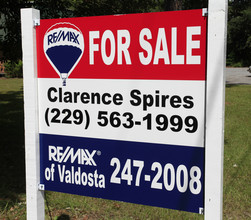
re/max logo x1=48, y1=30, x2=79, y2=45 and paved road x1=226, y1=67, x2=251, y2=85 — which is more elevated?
re/max logo x1=48, y1=30, x2=79, y2=45

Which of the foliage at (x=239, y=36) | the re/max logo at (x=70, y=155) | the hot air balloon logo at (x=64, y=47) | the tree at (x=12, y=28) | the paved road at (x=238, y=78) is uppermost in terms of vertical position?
the foliage at (x=239, y=36)

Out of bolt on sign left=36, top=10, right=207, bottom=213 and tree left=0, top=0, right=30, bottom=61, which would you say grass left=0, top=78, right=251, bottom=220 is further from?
tree left=0, top=0, right=30, bottom=61

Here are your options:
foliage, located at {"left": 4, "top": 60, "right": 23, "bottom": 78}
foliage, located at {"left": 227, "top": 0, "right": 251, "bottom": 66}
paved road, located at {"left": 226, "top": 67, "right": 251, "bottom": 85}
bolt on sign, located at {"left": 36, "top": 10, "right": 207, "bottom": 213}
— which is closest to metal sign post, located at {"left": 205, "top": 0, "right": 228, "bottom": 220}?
bolt on sign, located at {"left": 36, "top": 10, "right": 207, "bottom": 213}

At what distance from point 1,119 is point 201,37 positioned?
967 centimetres

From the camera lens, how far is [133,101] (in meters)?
2.40

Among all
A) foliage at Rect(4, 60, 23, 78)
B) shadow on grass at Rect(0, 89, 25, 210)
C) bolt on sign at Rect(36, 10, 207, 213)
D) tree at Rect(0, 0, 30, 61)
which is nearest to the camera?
bolt on sign at Rect(36, 10, 207, 213)

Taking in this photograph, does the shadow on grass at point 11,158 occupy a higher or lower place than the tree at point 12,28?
lower

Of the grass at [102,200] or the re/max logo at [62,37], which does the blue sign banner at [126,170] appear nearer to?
Result: the re/max logo at [62,37]

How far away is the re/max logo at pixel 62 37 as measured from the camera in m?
2.50

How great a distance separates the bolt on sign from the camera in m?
2.24

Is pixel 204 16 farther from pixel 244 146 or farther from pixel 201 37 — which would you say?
pixel 244 146

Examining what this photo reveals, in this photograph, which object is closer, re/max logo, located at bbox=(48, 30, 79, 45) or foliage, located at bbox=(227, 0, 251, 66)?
re/max logo, located at bbox=(48, 30, 79, 45)

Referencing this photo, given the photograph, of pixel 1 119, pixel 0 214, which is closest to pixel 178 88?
pixel 0 214

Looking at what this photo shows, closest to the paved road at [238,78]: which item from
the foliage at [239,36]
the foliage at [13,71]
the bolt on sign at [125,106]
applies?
the foliage at [239,36]
